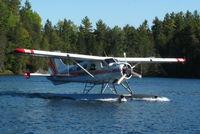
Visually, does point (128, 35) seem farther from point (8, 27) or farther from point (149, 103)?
point (149, 103)

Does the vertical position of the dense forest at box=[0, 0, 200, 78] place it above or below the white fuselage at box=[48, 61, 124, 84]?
above

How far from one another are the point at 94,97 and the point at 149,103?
2827mm

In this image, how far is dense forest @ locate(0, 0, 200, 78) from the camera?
73875mm

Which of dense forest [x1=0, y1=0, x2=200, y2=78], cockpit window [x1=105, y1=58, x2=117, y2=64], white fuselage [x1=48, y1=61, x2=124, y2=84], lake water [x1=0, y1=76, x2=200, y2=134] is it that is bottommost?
lake water [x1=0, y1=76, x2=200, y2=134]

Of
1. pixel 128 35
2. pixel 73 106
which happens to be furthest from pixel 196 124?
pixel 128 35

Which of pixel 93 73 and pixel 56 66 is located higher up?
pixel 56 66

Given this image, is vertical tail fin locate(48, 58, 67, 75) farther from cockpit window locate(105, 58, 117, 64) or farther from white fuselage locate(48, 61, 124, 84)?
cockpit window locate(105, 58, 117, 64)

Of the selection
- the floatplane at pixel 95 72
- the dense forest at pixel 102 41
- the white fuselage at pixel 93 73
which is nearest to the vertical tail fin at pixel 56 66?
the floatplane at pixel 95 72

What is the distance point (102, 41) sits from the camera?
9962 cm

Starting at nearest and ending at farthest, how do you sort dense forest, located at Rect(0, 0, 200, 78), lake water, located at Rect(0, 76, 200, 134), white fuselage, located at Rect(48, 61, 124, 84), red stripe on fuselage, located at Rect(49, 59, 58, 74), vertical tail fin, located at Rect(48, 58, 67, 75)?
lake water, located at Rect(0, 76, 200, 134) → white fuselage, located at Rect(48, 61, 124, 84) → vertical tail fin, located at Rect(48, 58, 67, 75) → red stripe on fuselage, located at Rect(49, 59, 58, 74) → dense forest, located at Rect(0, 0, 200, 78)

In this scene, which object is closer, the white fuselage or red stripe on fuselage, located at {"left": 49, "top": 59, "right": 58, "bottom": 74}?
the white fuselage

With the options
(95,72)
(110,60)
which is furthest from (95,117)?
(95,72)

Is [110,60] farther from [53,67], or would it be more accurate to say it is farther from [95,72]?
[53,67]

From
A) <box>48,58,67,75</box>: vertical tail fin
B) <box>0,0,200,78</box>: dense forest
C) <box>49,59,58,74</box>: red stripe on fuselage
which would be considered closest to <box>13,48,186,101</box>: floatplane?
<box>48,58,67,75</box>: vertical tail fin
